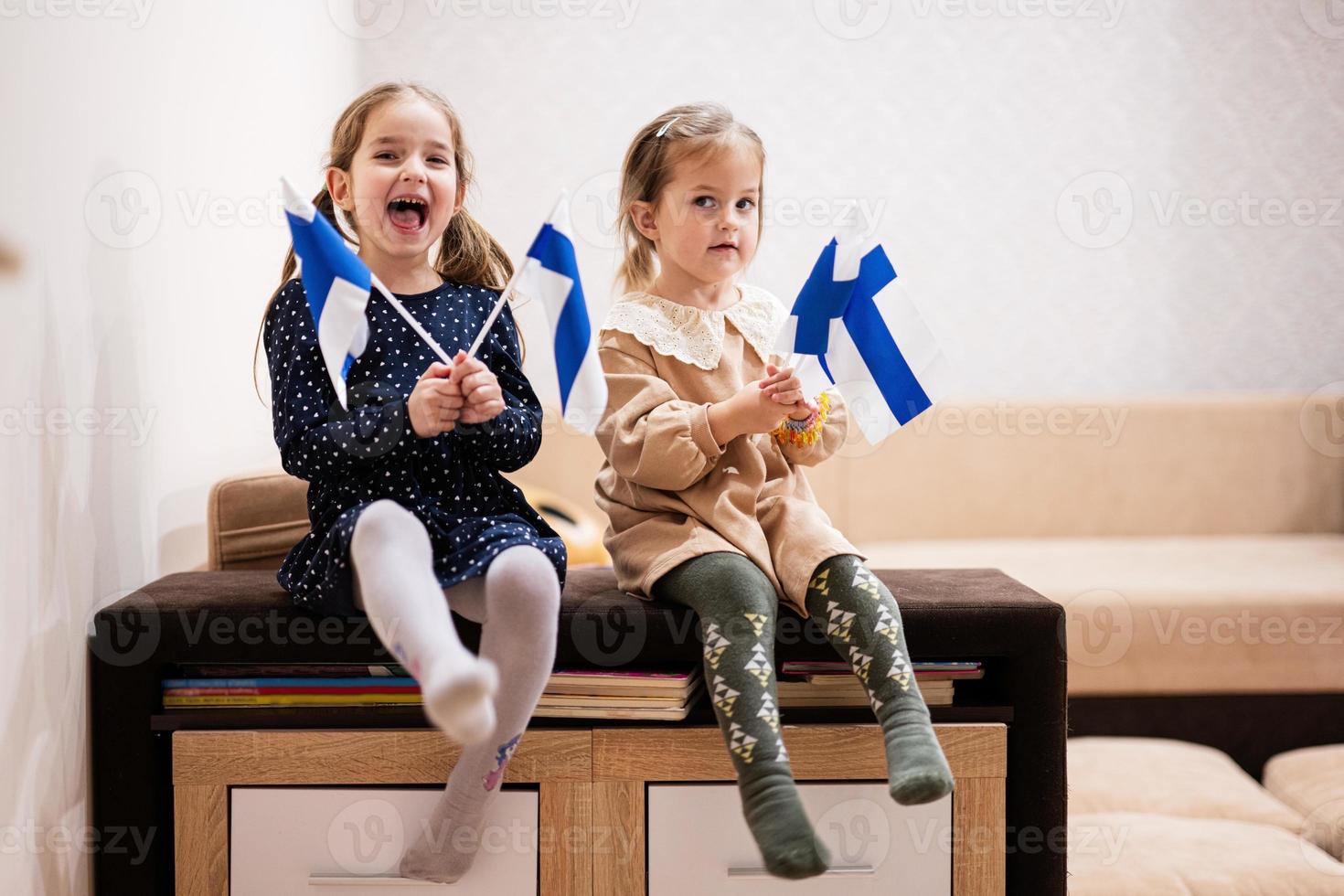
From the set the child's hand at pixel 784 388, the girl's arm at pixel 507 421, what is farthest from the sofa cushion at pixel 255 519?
the child's hand at pixel 784 388

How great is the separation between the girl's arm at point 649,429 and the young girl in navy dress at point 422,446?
0.36 ft

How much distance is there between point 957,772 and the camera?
4.92 ft

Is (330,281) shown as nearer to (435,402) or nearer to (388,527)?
(435,402)

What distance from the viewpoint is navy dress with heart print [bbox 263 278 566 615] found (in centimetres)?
140

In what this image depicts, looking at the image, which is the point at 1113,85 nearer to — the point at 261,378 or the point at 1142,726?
the point at 1142,726

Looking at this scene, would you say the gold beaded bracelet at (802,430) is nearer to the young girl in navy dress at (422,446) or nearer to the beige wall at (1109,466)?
the young girl in navy dress at (422,446)

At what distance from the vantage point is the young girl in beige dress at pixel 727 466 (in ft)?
4.46

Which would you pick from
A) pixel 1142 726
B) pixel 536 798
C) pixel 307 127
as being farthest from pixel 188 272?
pixel 1142 726

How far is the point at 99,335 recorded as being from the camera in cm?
152

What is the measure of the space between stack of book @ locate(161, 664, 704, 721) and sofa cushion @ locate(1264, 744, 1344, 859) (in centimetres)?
106

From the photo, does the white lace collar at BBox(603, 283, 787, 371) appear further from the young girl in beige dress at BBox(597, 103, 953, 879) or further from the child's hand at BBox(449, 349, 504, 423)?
the child's hand at BBox(449, 349, 504, 423)

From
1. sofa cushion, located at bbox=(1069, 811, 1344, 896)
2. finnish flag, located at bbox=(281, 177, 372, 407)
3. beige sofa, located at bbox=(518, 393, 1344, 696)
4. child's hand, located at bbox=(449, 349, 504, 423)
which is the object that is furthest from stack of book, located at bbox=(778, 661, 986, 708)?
beige sofa, located at bbox=(518, 393, 1344, 696)

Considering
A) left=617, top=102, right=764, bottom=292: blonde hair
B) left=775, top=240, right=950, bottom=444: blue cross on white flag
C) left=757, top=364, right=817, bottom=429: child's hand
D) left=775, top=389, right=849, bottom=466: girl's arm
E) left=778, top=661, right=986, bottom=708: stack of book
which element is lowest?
left=778, top=661, right=986, bottom=708: stack of book

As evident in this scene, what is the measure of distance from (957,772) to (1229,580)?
46.1 inches
